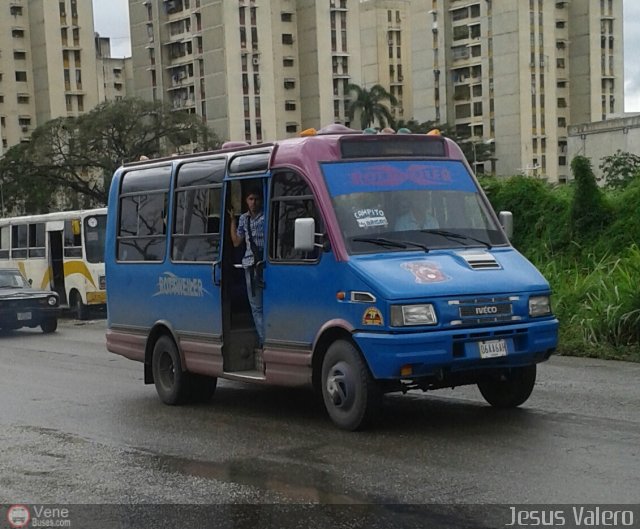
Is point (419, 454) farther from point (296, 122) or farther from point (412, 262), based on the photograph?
point (296, 122)

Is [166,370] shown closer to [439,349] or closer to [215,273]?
[215,273]

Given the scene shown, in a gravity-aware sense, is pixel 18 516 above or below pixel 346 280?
below

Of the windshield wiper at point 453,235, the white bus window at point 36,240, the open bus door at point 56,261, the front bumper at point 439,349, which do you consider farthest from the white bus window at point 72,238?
the front bumper at point 439,349

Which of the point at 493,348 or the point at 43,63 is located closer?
the point at 493,348

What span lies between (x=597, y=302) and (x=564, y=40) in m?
112

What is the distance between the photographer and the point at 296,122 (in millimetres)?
117562

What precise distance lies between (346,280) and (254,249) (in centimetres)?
166

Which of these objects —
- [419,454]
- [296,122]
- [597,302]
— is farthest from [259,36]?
[419,454]

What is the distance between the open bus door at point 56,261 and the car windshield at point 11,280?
3.89 meters

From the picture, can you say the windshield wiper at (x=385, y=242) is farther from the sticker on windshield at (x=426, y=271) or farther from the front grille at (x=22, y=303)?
the front grille at (x=22, y=303)

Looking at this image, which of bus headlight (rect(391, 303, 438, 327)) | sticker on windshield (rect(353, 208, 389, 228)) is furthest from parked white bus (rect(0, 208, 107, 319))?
bus headlight (rect(391, 303, 438, 327))

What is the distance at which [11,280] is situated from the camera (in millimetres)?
26547

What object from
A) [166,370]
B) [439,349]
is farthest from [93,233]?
[439,349]

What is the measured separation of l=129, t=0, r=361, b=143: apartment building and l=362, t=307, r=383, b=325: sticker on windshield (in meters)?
101
